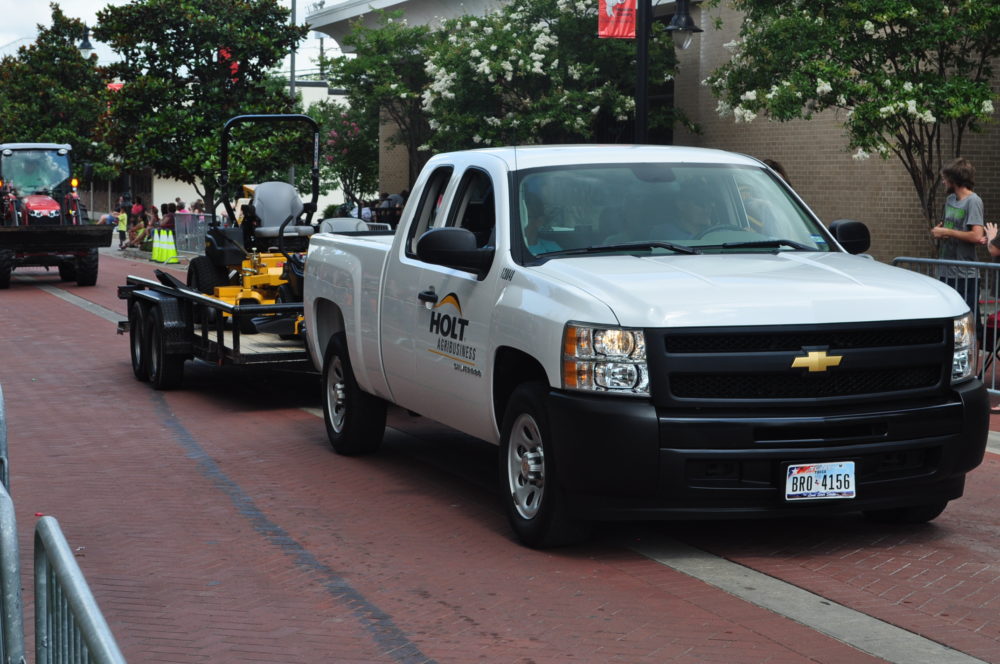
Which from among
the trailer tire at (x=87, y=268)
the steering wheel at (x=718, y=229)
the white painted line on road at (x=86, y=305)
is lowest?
the white painted line on road at (x=86, y=305)

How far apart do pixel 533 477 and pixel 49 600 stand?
390cm

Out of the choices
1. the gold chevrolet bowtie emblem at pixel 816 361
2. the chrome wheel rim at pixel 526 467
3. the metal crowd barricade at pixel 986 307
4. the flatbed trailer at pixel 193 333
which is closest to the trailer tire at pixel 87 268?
the flatbed trailer at pixel 193 333

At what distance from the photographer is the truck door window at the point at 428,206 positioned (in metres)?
8.68

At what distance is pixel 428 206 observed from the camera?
8750 mm

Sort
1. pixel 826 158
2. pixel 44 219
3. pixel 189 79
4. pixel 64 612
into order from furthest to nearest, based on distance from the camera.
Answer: pixel 189 79
pixel 44 219
pixel 826 158
pixel 64 612

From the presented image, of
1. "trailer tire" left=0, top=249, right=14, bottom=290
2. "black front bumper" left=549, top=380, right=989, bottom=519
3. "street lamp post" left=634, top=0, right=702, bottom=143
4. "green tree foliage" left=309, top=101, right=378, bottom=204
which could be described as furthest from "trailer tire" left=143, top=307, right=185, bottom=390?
"green tree foliage" left=309, top=101, right=378, bottom=204

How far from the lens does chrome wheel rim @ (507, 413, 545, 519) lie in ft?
22.6

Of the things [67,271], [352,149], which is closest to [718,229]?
[67,271]

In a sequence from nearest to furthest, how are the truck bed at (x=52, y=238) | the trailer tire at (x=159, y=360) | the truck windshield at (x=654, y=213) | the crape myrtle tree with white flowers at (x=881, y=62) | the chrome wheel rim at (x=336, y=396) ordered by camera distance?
the truck windshield at (x=654, y=213) < the chrome wheel rim at (x=336, y=396) < the trailer tire at (x=159, y=360) < the crape myrtle tree with white flowers at (x=881, y=62) < the truck bed at (x=52, y=238)

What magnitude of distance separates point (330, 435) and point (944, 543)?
447cm

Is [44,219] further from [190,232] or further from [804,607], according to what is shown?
[804,607]

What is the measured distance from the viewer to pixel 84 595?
9.14 feet

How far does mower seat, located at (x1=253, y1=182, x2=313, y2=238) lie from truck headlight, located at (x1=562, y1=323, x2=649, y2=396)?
798 cm

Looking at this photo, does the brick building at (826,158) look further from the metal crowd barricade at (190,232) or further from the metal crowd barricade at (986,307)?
the metal crowd barricade at (190,232)
